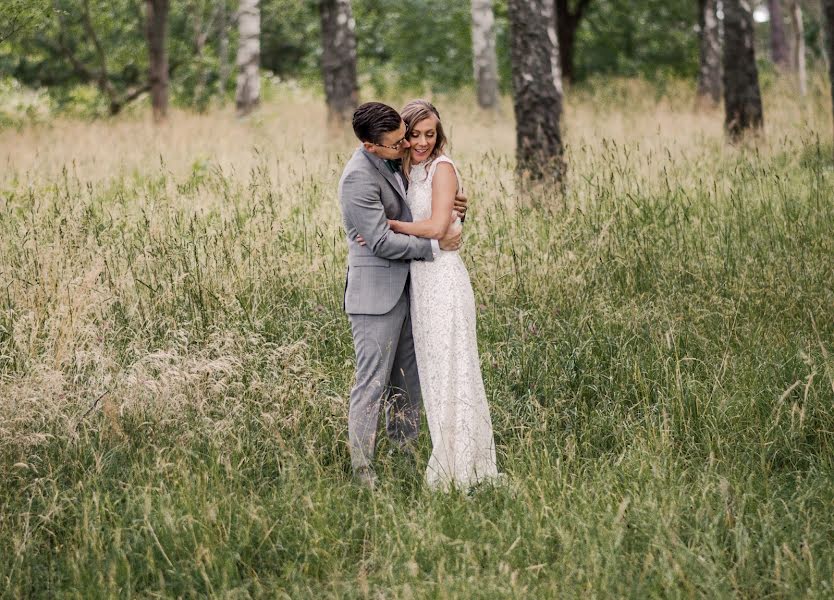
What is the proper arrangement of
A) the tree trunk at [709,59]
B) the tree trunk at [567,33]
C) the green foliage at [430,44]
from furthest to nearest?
1. the green foliage at [430,44]
2. the tree trunk at [567,33]
3. the tree trunk at [709,59]

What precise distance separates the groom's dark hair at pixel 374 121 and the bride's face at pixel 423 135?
0.44 feet

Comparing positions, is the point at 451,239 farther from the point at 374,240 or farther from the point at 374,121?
the point at 374,121

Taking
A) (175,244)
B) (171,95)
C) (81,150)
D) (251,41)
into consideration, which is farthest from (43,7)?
(171,95)

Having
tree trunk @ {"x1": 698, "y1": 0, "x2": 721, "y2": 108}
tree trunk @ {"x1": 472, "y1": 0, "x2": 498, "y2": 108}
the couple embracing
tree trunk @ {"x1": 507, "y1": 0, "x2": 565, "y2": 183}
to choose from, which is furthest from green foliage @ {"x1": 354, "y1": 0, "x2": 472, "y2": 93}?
the couple embracing

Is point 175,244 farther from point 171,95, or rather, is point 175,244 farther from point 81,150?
point 171,95

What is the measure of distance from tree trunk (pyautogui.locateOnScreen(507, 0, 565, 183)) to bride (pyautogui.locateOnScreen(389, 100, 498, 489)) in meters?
4.78

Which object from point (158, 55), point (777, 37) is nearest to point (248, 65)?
point (158, 55)

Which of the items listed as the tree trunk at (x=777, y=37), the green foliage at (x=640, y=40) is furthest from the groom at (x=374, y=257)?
the tree trunk at (x=777, y=37)

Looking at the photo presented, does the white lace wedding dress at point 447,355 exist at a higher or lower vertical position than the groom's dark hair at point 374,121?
lower

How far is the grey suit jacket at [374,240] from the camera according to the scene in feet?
13.2

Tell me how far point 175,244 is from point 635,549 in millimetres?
3798

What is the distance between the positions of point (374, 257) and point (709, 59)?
52.0 ft

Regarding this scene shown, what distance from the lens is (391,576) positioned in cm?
326

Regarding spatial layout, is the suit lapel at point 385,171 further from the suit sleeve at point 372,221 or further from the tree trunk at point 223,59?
the tree trunk at point 223,59
